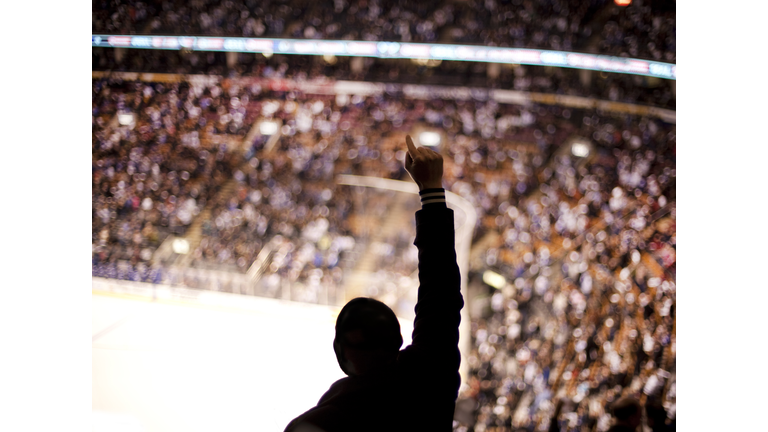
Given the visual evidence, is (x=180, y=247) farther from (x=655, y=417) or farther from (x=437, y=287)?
(x=655, y=417)

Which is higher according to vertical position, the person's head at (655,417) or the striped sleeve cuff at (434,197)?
the striped sleeve cuff at (434,197)

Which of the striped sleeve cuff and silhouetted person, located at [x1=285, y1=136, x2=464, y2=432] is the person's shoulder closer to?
silhouetted person, located at [x1=285, y1=136, x2=464, y2=432]

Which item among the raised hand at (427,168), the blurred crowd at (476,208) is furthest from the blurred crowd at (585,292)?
the raised hand at (427,168)

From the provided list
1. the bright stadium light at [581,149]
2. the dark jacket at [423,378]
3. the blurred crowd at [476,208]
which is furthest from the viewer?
the bright stadium light at [581,149]

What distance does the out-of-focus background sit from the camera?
2.49 metres

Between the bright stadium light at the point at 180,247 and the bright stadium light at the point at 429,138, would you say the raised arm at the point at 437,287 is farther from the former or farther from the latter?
the bright stadium light at the point at 429,138

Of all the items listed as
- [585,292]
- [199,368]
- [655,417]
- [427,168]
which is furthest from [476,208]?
[427,168]

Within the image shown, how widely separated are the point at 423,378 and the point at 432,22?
11.6 ft

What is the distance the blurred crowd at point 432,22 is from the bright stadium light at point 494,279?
2460 mm

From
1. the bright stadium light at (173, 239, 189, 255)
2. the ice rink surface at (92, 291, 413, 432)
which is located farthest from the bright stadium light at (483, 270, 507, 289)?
the bright stadium light at (173, 239, 189, 255)

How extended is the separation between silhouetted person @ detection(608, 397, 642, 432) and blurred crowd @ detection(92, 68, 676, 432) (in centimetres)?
121

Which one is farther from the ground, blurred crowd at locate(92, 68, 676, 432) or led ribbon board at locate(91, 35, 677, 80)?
led ribbon board at locate(91, 35, 677, 80)

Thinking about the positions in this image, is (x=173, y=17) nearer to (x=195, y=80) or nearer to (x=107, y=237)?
(x=195, y=80)

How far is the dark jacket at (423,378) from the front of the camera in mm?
542
